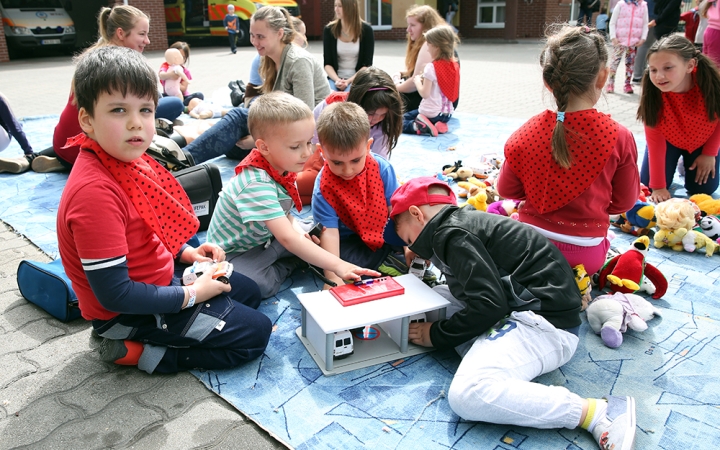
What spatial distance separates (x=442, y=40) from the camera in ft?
20.0

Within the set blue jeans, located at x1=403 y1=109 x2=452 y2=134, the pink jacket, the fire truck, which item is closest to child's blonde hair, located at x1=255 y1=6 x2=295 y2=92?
blue jeans, located at x1=403 y1=109 x2=452 y2=134

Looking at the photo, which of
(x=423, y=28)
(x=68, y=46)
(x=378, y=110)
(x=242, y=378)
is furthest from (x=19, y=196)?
(x=68, y=46)

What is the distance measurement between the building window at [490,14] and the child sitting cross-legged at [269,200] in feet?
66.8

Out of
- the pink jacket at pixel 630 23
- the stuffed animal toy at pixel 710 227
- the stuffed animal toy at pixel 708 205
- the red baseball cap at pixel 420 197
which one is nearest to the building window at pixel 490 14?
the pink jacket at pixel 630 23

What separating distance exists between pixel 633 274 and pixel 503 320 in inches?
37.2

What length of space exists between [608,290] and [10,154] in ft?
18.1

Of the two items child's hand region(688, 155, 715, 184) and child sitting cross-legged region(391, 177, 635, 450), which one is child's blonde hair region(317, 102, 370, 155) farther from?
child's hand region(688, 155, 715, 184)

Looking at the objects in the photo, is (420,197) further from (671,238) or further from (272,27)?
(272,27)

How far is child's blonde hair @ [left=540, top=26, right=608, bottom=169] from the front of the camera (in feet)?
7.76

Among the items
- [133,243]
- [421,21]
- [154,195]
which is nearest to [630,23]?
[421,21]

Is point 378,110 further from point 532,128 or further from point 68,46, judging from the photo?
point 68,46

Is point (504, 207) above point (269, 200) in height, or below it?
below

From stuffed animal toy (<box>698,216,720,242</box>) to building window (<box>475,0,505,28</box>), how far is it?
63.4ft

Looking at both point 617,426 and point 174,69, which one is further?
point 174,69
